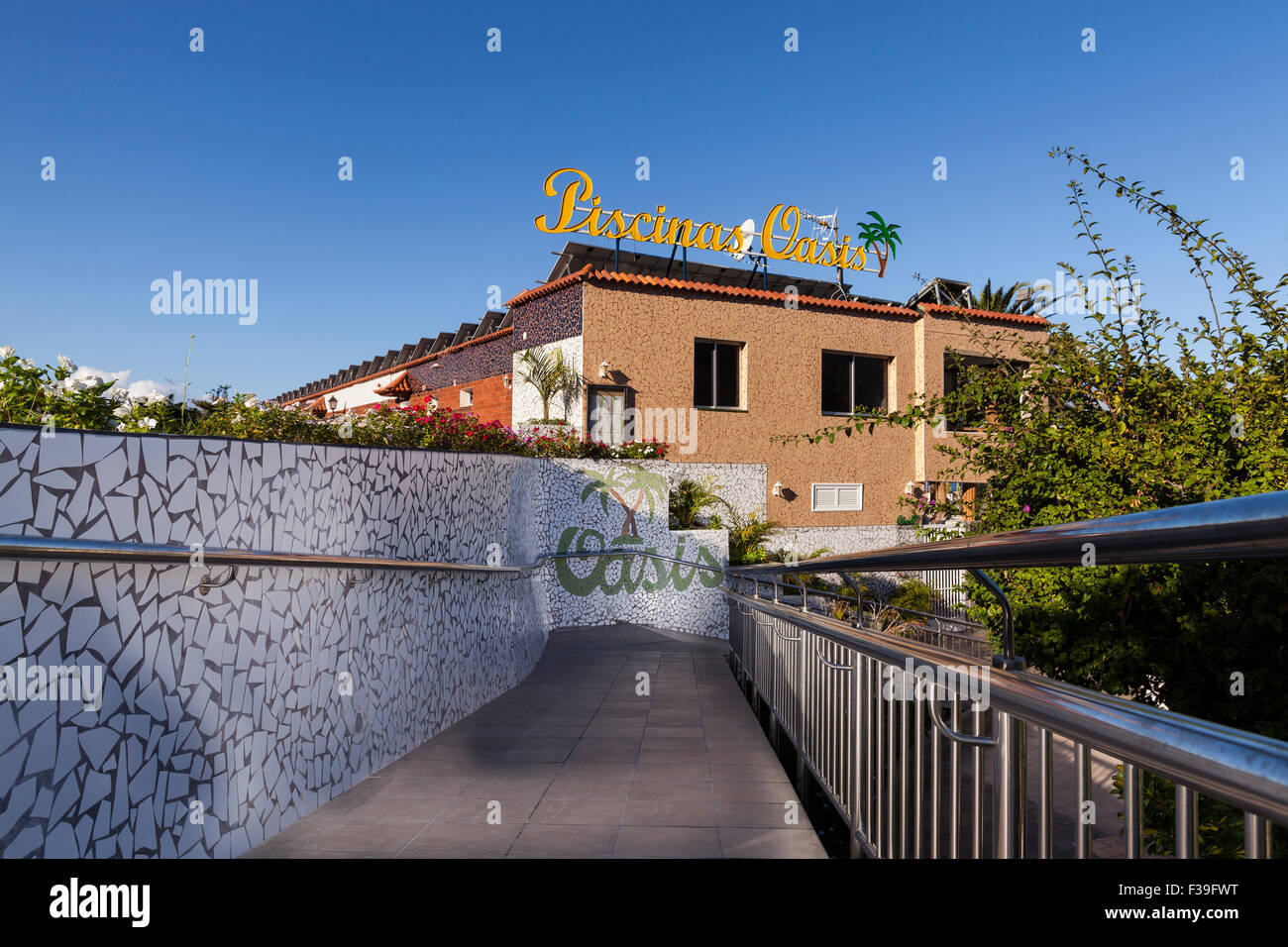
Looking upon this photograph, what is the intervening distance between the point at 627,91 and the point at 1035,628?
12.5 meters

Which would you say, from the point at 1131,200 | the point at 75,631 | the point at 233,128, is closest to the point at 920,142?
the point at 1131,200

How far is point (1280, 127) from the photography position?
504 cm

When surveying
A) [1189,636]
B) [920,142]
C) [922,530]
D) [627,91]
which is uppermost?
[627,91]

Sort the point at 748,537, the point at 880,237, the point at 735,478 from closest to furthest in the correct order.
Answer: the point at 748,537 → the point at 735,478 → the point at 880,237

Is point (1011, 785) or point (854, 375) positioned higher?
point (854, 375)

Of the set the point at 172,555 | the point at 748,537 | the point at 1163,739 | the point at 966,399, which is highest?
the point at 966,399

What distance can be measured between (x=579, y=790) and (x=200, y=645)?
2114 mm

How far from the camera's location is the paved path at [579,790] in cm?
336

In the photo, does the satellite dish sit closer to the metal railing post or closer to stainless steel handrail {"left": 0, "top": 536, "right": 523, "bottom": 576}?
stainless steel handrail {"left": 0, "top": 536, "right": 523, "bottom": 576}

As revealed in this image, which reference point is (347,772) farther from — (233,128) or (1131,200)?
(233,128)

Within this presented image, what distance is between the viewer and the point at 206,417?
6.30 m

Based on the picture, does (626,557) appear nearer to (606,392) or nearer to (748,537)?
(748,537)

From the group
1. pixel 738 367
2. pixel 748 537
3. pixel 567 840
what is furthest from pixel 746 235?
pixel 567 840
